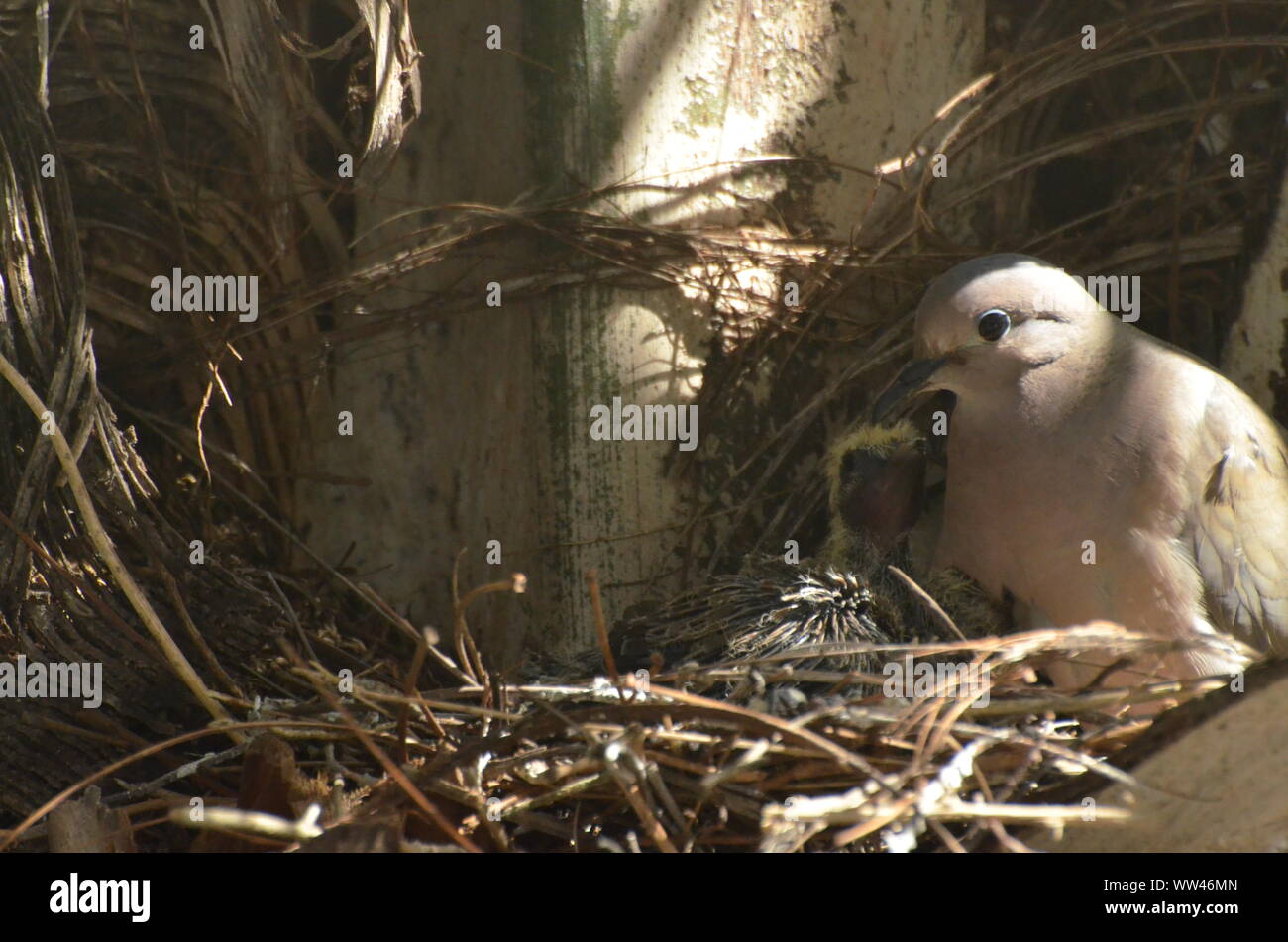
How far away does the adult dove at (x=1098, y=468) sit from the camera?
8.20 feet

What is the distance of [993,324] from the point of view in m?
2.62

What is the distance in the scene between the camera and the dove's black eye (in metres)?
2.61

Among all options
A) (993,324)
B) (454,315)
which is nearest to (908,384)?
(993,324)

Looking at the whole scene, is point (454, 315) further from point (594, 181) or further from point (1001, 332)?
point (1001, 332)

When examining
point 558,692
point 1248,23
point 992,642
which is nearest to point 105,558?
point 558,692

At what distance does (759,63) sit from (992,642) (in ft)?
4.90

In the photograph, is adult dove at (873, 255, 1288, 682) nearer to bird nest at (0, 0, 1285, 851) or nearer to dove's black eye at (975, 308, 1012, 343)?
dove's black eye at (975, 308, 1012, 343)

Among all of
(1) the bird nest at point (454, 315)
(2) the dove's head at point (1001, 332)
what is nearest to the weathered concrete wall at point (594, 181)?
(1) the bird nest at point (454, 315)

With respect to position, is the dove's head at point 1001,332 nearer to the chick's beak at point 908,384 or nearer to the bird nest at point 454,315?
the chick's beak at point 908,384

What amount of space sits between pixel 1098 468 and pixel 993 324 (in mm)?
344

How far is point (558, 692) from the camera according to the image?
2049 millimetres

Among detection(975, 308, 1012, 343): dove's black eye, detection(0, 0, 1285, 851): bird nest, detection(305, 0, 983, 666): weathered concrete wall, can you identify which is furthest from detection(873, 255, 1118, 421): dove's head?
detection(305, 0, 983, 666): weathered concrete wall

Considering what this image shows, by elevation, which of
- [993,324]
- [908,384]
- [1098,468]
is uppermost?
[993,324]

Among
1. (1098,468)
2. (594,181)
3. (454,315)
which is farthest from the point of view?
(454,315)
